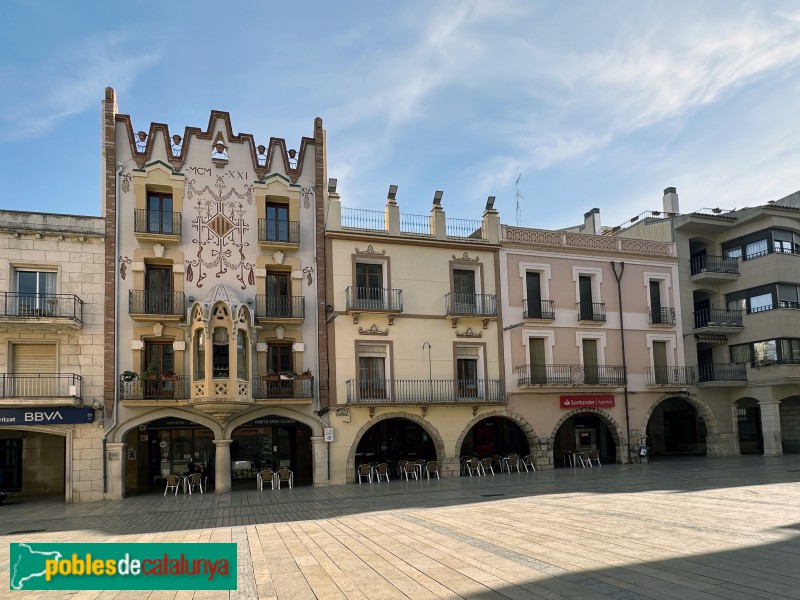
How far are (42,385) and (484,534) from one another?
671 inches

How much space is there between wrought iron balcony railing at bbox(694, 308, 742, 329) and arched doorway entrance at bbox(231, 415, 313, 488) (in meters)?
20.5

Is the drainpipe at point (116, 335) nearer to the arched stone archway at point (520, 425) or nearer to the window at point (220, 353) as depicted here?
the window at point (220, 353)

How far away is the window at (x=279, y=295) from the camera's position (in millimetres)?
26656

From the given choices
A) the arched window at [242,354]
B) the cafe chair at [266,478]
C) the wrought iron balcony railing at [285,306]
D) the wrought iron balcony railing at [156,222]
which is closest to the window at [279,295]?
the wrought iron balcony railing at [285,306]

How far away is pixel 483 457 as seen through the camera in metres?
32.1

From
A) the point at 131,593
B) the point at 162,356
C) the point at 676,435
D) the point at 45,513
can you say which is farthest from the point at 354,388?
the point at 676,435

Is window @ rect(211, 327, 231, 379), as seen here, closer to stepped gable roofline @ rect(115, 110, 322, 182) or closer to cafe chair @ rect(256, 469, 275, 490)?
cafe chair @ rect(256, 469, 275, 490)

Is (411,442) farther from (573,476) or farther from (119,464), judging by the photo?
(119,464)

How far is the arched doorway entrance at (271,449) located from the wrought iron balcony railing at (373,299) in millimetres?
5329

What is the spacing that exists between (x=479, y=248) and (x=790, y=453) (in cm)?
1944

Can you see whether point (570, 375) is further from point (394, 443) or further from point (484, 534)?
point (484, 534)

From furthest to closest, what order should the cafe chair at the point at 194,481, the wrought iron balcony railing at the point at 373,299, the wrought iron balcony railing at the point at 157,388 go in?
the wrought iron balcony railing at the point at 373,299, the cafe chair at the point at 194,481, the wrought iron balcony railing at the point at 157,388

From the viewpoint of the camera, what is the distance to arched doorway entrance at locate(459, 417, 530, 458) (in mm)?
32125

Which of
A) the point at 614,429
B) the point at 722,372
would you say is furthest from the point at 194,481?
the point at 722,372
